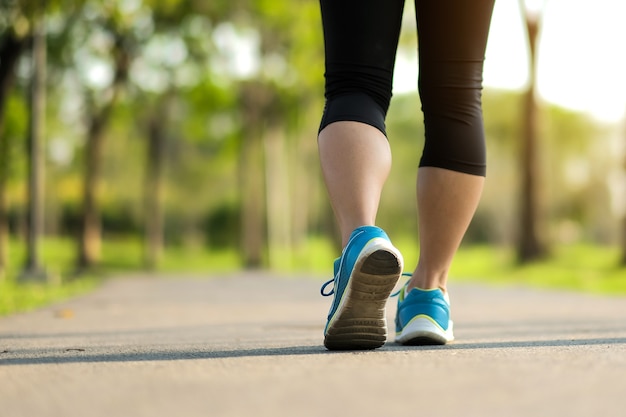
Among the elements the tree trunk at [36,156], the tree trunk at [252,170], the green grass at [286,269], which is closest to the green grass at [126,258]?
the green grass at [286,269]

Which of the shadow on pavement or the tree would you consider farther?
the tree

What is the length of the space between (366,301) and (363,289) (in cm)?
5

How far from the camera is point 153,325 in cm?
484

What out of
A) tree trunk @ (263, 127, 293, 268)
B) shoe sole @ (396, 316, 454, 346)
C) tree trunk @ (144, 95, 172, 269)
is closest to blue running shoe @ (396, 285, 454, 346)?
shoe sole @ (396, 316, 454, 346)

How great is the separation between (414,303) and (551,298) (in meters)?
5.23

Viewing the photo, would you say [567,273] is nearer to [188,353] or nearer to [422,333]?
[422,333]

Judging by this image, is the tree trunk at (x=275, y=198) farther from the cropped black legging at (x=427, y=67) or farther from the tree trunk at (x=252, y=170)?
the cropped black legging at (x=427, y=67)

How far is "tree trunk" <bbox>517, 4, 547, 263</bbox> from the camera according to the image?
1902cm

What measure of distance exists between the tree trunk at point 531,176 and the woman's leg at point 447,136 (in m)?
16.2

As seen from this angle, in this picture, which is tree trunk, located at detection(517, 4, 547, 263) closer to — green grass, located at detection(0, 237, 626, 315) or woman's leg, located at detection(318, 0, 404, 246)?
green grass, located at detection(0, 237, 626, 315)

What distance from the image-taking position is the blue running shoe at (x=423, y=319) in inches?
120

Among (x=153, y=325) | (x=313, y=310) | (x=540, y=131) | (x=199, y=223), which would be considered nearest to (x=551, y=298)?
(x=313, y=310)

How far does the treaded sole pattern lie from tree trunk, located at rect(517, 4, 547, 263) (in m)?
16.7

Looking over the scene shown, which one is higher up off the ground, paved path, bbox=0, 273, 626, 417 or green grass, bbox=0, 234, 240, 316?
green grass, bbox=0, 234, 240, 316
